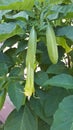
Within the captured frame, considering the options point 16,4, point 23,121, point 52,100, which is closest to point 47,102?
point 52,100

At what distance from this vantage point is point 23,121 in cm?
107

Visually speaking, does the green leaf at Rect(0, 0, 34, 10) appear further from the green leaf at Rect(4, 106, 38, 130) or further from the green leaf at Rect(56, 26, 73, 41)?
the green leaf at Rect(4, 106, 38, 130)

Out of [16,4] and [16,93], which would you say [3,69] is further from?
[16,4]

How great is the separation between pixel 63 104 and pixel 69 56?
31cm

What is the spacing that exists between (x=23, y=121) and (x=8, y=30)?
1.18ft

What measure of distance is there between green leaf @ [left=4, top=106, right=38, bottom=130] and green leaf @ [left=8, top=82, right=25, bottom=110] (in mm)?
130

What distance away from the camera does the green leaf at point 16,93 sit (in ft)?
3.08

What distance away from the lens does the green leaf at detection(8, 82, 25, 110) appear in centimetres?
94

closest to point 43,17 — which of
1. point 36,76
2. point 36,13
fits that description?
point 36,13

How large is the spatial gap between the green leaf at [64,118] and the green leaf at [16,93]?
0.47 feet

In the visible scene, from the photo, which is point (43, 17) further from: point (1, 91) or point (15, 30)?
point (1, 91)

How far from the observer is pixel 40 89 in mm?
1021

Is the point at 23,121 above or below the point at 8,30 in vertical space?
below

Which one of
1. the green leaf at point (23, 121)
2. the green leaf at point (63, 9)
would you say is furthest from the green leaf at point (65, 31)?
the green leaf at point (23, 121)
